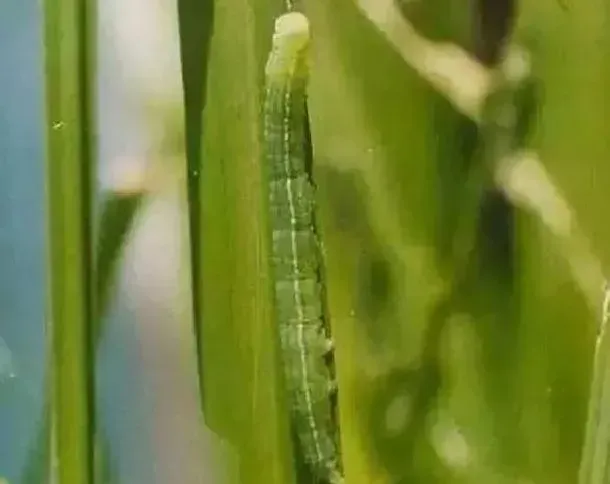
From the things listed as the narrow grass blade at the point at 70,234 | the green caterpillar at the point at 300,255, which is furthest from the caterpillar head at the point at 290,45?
the narrow grass blade at the point at 70,234

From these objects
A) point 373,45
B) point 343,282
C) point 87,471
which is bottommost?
point 87,471

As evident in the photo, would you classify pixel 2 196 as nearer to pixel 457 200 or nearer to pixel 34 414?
pixel 34 414

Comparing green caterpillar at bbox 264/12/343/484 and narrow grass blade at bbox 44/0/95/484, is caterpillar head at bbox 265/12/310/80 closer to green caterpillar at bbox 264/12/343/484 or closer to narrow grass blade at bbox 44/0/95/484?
green caterpillar at bbox 264/12/343/484

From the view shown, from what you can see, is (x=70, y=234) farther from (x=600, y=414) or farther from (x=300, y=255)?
(x=600, y=414)

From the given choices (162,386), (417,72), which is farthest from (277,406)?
(417,72)

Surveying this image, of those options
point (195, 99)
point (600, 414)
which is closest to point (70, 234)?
point (195, 99)

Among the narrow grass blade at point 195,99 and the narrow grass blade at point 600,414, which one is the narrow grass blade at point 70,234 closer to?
the narrow grass blade at point 195,99

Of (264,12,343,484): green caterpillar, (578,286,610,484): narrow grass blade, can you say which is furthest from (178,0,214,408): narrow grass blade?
(578,286,610,484): narrow grass blade
